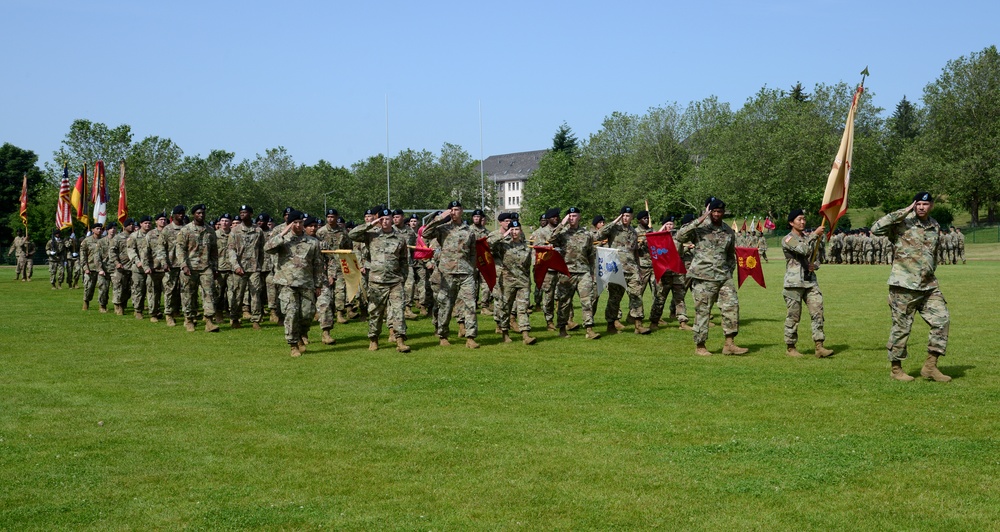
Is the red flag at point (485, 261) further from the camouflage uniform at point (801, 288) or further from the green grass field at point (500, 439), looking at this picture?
the camouflage uniform at point (801, 288)

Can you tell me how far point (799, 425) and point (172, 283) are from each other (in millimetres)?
15240

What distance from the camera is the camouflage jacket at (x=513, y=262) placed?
1623 centimetres

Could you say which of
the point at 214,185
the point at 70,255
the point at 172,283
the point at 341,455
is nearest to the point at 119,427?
the point at 341,455

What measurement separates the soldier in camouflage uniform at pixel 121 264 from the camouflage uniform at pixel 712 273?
48.0 ft

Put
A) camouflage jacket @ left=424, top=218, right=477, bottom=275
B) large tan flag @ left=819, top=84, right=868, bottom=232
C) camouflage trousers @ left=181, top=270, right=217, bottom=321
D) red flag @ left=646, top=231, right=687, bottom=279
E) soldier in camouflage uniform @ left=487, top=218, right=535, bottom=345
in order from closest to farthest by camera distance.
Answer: large tan flag @ left=819, top=84, right=868, bottom=232, camouflage jacket @ left=424, top=218, right=477, bottom=275, red flag @ left=646, top=231, right=687, bottom=279, soldier in camouflage uniform @ left=487, top=218, right=535, bottom=345, camouflage trousers @ left=181, top=270, right=217, bottom=321

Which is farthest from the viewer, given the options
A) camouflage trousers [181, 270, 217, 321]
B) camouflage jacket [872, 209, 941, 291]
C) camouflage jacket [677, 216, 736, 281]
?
camouflage trousers [181, 270, 217, 321]

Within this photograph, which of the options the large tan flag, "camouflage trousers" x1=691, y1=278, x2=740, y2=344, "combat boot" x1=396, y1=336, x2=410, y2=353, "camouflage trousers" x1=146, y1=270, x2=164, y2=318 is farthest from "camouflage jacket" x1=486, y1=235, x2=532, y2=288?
"camouflage trousers" x1=146, y1=270, x2=164, y2=318

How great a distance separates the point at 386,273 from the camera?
48.8 ft

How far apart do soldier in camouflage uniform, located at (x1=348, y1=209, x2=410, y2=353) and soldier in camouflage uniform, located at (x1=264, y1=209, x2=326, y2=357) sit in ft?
3.02

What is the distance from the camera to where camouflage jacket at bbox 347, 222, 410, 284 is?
14.9m

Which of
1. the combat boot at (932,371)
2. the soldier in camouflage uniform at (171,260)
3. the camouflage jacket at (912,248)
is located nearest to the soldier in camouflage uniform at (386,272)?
the soldier in camouflage uniform at (171,260)

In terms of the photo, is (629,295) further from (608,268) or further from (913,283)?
(913,283)

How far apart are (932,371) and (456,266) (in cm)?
746

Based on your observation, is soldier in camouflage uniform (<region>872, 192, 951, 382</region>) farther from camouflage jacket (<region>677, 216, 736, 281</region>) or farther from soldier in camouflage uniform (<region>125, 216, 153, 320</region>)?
soldier in camouflage uniform (<region>125, 216, 153, 320</region>)
